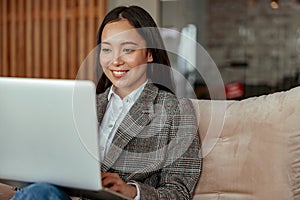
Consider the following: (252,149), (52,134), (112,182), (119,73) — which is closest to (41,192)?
(52,134)

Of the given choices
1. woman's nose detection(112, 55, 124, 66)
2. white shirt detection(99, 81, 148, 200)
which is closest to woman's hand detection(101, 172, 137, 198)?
white shirt detection(99, 81, 148, 200)

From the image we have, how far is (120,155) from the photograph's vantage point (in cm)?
221

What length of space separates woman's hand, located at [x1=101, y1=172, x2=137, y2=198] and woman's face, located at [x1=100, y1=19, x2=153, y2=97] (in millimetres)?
472

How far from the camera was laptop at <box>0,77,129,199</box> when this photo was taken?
161 centimetres

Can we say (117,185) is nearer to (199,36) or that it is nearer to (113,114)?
(113,114)

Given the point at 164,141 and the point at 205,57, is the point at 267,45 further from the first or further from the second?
the point at 164,141

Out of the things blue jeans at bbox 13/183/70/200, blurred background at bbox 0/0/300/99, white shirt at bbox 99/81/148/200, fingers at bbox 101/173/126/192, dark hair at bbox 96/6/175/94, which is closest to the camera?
blue jeans at bbox 13/183/70/200

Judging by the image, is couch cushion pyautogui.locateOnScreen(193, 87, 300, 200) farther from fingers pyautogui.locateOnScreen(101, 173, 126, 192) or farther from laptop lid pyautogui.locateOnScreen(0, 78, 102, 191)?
laptop lid pyautogui.locateOnScreen(0, 78, 102, 191)

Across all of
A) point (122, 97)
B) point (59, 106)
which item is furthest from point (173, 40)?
point (59, 106)

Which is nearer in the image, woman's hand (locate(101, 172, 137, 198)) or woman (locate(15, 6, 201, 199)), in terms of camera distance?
woman's hand (locate(101, 172, 137, 198))

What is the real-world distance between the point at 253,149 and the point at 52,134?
831mm

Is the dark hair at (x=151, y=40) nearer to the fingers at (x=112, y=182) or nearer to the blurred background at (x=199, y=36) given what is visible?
the fingers at (x=112, y=182)

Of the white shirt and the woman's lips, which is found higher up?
A: the woman's lips

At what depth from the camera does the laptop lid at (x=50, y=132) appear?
1.61m
